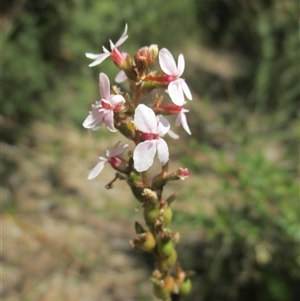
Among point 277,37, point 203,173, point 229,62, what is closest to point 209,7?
point 229,62

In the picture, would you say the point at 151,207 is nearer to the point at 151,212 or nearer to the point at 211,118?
the point at 151,212

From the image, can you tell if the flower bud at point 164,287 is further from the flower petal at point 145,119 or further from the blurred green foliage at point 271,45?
the blurred green foliage at point 271,45

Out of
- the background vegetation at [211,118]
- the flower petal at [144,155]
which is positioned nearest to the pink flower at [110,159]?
the flower petal at [144,155]

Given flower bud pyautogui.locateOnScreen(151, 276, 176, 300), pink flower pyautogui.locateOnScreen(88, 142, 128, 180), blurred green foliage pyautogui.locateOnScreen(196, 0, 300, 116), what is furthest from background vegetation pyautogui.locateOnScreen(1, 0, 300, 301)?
pink flower pyautogui.locateOnScreen(88, 142, 128, 180)

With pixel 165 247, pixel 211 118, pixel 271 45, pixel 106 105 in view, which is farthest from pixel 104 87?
pixel 271 45

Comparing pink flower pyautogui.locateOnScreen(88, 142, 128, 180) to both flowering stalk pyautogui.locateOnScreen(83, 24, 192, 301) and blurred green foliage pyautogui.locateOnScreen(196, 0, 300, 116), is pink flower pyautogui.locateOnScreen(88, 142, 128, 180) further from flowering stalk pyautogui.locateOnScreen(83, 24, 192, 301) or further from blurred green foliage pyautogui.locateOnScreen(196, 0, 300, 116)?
blurred green foliage pyautogui.locateOnScreen(196, 0, 300, 116)
